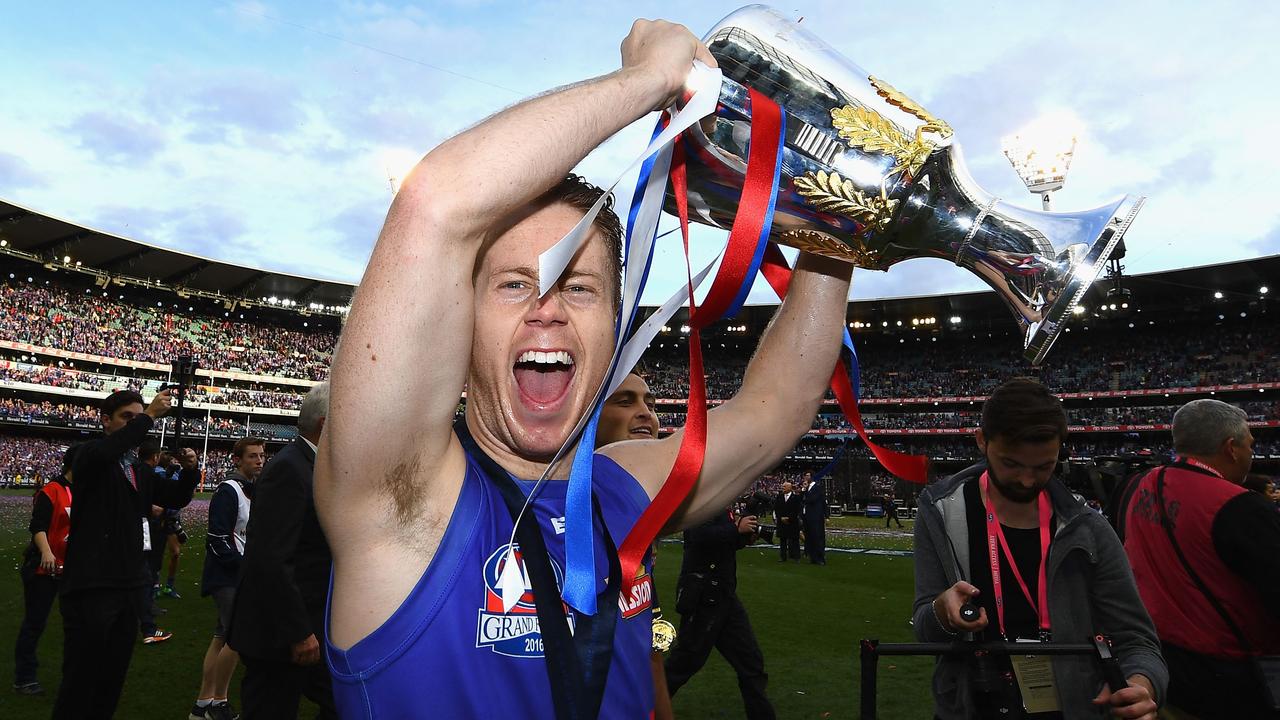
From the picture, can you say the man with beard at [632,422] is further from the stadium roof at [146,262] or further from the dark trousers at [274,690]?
the stadium roof at [146,262]

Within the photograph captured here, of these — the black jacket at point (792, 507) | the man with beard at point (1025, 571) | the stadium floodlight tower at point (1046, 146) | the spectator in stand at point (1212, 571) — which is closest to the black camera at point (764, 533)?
the spectator in stand at point (1212, 571)

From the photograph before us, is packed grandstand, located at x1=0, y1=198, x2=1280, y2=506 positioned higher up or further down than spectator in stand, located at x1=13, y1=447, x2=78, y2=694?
higher up

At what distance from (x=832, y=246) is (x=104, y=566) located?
16.5 feet

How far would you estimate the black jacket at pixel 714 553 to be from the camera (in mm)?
6086

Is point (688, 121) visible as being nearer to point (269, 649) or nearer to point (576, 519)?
point (576, 519)

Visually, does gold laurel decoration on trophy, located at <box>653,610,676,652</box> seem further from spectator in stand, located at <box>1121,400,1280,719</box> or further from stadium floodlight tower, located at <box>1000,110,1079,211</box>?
stadium floodlight tower, located at <box>1000,110,1079,211</box>

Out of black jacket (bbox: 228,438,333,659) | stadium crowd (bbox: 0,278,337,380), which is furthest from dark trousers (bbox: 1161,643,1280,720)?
stadium crowd (bbox: 0,278,337,380)

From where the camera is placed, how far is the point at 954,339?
166 ft

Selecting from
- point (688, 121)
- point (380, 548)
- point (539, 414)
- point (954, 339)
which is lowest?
point (380, 548)

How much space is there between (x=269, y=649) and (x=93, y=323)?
177 feet

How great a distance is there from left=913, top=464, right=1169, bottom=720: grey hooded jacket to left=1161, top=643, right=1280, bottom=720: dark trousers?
719 millimetres

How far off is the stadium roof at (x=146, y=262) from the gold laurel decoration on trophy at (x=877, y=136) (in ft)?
159

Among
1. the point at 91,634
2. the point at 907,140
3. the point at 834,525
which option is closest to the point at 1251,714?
the point at 907,140

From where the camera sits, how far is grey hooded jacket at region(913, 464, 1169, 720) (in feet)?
8.45
